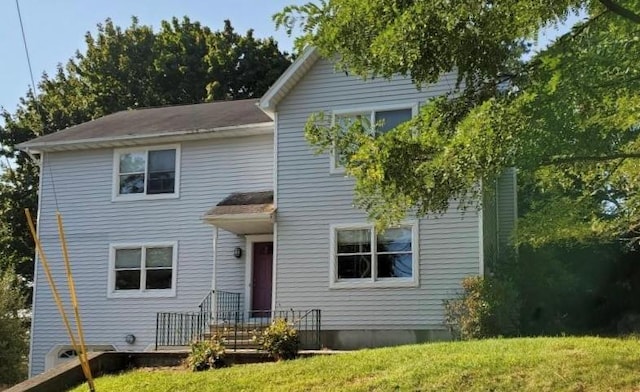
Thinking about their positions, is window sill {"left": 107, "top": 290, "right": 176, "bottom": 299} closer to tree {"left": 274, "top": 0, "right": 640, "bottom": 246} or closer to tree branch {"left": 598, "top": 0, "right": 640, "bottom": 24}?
tree {"left": 274, "top": 0, "right": 640, "bottom": 246}

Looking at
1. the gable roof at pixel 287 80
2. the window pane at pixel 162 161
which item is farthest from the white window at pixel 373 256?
the window pane at pixel 162 161

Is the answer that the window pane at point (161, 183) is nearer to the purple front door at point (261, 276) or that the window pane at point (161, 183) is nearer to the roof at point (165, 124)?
the roof at point (165, 124)

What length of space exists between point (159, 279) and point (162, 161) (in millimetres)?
3019

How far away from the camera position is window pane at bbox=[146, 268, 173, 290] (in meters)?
18.1

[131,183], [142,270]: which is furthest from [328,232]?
[131,183]

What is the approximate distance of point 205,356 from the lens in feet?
42.4

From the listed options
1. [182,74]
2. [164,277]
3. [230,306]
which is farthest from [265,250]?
[182,74]

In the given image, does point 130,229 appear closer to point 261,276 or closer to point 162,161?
point 162,161

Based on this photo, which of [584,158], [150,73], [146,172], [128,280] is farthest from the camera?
[150,73]

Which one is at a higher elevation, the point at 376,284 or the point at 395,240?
the point at 395,240

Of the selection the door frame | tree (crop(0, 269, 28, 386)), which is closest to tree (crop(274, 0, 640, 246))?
the door frame

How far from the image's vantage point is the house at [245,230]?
1533 cm

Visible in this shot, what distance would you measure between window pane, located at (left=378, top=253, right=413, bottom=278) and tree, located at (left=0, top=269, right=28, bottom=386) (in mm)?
9725

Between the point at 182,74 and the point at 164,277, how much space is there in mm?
18572
